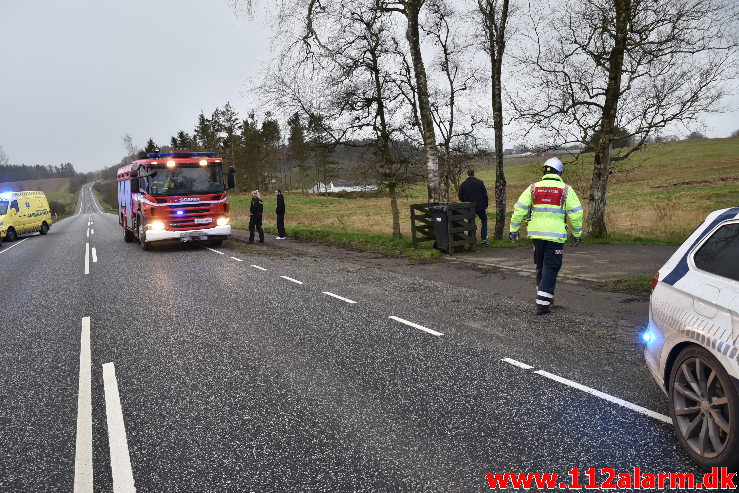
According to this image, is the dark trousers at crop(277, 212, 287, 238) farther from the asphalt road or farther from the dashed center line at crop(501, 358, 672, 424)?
the dashed center line at crop(501, 358, 672, 424)

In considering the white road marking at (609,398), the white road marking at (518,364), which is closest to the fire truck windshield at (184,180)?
the white road marking at (518,364)

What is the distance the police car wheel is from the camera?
8.98ft

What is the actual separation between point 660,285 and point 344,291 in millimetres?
5747

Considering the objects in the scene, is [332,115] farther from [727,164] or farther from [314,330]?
[727,164]

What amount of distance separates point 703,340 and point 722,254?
1.99 ft

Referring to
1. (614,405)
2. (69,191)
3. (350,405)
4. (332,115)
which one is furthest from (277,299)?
(69,191)

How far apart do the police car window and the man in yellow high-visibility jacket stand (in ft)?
10.3

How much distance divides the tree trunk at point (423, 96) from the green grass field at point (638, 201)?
5.57 ft

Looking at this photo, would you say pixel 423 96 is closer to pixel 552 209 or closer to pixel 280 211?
pixel 280 211

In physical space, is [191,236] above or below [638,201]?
below

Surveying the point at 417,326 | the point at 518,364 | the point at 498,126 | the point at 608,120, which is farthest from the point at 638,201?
the point at 518,364

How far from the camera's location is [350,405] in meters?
4.02

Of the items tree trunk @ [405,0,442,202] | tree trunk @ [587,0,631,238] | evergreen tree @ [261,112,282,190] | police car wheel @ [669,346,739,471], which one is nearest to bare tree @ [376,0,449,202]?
tree trunk @ [405,0,442,202]

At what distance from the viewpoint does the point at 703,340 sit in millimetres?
2982
